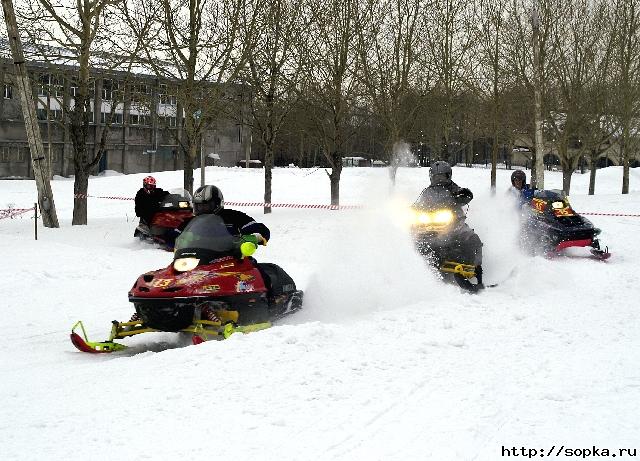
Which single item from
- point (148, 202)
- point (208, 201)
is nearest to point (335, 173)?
point (148, 202)

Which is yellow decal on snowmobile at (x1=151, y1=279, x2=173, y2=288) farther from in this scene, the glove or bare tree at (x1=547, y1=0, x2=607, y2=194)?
bare tree at (x1=547, y1=0, x2=607, y2=194)

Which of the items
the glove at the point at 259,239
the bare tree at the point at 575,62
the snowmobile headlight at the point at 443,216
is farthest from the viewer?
the bare tree at the point at 575,62

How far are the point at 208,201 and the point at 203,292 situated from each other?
123cm

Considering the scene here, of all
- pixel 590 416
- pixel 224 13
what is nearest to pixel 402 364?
pixel 590 416

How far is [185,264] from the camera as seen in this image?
23.2 feet

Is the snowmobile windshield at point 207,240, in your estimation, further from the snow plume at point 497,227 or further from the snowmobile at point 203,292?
the snow plume at point 497,227

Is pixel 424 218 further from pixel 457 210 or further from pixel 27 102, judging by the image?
pixel 27 102

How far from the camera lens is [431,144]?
1642 inches

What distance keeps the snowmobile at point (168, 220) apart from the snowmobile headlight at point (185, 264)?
28.0 ft

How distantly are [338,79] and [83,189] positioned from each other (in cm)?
944

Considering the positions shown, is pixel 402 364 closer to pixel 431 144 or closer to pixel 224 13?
pixel 224 13

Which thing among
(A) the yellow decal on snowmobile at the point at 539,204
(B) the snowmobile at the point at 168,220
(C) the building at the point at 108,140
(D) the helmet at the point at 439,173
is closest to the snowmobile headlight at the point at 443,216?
(D) the helmet at the point at 439,173

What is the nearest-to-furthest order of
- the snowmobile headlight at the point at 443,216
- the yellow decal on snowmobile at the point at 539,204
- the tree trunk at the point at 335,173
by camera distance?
the snowmobile headlight at the point at 443,216 < the yellow decal on snowmobile at the point at 539,204 < the tree trunk at the point at 335,173

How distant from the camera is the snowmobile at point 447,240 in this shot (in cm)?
1047
